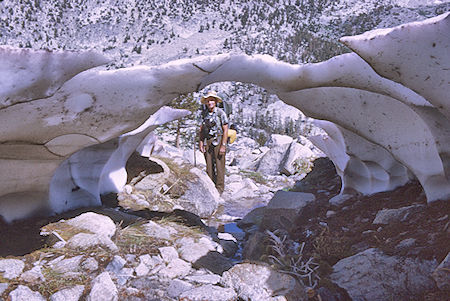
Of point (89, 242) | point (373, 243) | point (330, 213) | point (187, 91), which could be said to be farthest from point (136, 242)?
point (330, 213)

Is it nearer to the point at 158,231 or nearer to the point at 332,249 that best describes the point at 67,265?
the point at 158,231

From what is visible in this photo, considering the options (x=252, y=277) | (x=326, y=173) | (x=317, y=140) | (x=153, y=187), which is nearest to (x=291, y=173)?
(x=326, y=173)

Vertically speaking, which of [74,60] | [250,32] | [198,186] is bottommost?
[250,32]

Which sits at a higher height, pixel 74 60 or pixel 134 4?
pixel 74 60

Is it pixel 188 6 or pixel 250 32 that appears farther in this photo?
pixel 188 6

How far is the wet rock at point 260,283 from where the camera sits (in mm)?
3020

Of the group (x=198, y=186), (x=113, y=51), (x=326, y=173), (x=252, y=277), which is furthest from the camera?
(x=113, y=51)

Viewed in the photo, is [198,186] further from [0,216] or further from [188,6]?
[188,6]

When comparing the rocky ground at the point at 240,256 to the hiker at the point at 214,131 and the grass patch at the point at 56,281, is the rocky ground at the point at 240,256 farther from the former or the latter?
the hiker at the point at 214,131

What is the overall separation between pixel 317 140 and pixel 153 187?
129 inches

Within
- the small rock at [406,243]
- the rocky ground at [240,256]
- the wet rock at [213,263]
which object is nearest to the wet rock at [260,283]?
the rocky ground at [240,256]

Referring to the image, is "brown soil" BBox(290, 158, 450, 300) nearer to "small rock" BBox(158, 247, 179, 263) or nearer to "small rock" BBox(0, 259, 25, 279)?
"small rock" BBox(158, 247, 179, 263)

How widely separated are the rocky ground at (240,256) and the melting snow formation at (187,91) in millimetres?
440

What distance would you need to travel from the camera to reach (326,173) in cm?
853
